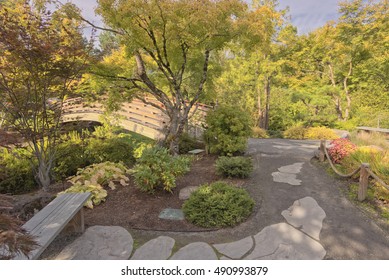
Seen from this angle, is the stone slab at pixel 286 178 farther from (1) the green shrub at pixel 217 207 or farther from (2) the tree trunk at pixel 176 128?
(2) the tree trunk at pixel 176 128

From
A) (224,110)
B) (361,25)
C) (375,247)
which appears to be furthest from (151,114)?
(361,25)

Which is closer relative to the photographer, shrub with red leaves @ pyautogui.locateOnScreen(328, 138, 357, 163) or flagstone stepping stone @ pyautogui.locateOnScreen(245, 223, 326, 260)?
flagstone stepping stone @ pyautogui.locateOnScreen(245, 223, 326, 260)

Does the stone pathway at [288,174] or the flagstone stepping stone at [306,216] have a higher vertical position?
the stone pathway at [288,174]

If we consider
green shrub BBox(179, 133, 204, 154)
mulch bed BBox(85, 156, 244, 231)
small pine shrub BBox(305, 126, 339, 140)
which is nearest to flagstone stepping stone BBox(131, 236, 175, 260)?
mulch bed BBox(85, 156, 244, 231)

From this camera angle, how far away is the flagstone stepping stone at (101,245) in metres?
3.10

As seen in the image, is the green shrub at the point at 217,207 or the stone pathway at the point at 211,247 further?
the green shrub at the point at 217,207

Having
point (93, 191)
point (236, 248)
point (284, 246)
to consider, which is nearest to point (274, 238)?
point (284, 246)

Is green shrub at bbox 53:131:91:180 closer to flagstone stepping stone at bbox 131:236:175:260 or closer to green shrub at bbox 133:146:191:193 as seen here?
green shrub at bbox 133:146:191:193

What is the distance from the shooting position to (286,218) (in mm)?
3838

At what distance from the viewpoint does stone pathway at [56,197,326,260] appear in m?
3.02

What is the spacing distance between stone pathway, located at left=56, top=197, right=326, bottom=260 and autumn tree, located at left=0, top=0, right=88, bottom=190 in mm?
3029

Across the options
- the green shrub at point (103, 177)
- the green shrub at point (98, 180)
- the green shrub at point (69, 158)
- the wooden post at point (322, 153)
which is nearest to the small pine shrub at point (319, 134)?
the wooden post at point (322, 153)

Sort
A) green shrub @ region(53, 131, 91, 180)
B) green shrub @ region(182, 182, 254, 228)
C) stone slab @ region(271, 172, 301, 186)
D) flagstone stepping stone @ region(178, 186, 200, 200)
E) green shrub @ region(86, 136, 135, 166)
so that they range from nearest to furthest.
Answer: green shrub @ region(182, 182, 254, 228), flagstone stepping stone @ region(178, 186, 200, 200), stone slab @ region(271, 172, 301, 186), green shrub @ region(53, 131, 91, 180), green shrub @ region(86, 136, 135, 166)

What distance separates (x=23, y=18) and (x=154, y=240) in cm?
538
